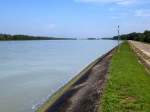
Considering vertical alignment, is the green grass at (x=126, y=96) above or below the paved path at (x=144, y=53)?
above

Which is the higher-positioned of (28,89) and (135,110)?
(135,110)

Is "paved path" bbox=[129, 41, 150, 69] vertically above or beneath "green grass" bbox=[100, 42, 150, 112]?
beneath

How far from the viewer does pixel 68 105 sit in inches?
555

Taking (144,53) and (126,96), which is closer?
(126,96)

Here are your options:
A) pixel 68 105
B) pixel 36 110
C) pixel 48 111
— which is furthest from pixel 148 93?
pixel 36 110

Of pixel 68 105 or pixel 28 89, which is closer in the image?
pixel 68 105

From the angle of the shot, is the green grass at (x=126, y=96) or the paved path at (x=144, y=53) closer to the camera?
the green grass at (x=126, y=96)

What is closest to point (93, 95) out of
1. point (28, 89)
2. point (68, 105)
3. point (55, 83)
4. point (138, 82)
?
point (68, 105)

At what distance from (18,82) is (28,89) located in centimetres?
374

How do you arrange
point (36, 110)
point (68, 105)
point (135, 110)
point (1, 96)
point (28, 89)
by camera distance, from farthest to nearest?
point (28, 89) → point (1, 96) → point (36, 110) → point (68, 105) → point (135, 110)

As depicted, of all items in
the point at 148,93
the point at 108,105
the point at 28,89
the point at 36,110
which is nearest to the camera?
the point at 108,105

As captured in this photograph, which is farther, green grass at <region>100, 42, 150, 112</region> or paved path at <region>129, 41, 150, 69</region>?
paved path at <region>129, 41, 150, 69</region>

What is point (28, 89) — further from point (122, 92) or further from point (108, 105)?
point (108, 105)

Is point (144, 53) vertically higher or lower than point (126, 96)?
lower
